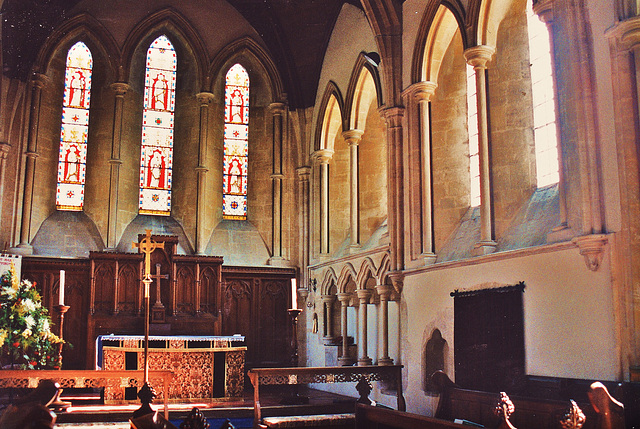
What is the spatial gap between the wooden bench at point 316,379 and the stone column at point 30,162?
24.3 ft

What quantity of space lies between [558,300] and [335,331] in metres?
7.40

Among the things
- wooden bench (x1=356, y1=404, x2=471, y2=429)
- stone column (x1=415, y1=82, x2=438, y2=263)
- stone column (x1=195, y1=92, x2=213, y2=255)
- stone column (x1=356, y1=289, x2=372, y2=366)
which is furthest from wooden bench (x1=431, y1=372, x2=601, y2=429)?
stone column (x1=195, y1=92, x2=213, y2=255)

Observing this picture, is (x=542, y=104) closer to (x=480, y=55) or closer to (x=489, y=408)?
(x=480, y=55)

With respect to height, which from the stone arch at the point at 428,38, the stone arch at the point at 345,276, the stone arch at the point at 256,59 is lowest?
the stone arch at the point at 345,276

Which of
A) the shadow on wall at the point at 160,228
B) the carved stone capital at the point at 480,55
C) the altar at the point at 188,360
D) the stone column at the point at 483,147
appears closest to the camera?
the stone column at the point at 483,147

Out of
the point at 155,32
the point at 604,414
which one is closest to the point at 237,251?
the point at 155,32

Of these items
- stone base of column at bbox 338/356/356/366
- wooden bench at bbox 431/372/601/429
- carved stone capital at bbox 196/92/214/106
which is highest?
carved stone capital at bbox 196/92/214/106

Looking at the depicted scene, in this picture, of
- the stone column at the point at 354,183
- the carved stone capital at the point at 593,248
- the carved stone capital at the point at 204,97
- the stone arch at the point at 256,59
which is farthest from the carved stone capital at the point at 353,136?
the carved stone capital at the point at 593,248

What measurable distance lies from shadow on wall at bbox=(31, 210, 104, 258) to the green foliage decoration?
12.4 ft

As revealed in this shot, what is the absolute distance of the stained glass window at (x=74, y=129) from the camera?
15219mm

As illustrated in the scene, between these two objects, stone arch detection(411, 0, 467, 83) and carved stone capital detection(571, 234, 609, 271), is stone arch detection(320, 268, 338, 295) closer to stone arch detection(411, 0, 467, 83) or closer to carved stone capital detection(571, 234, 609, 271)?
stone arch detection(411, 0, 467, 83)

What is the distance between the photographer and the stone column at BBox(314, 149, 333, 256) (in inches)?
599

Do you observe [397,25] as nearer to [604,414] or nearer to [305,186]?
[305,186]

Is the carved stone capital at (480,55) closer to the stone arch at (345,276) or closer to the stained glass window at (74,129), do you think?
the stone arch at (345,276)
